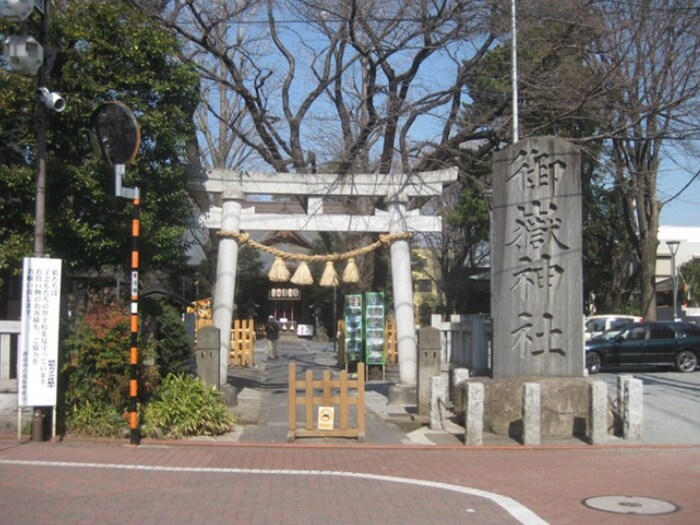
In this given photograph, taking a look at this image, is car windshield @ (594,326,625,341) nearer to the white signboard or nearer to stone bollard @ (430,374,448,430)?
stone bollard @ (430,374,448,430)

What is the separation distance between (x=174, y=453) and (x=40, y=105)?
530cm

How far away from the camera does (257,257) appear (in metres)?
44.8

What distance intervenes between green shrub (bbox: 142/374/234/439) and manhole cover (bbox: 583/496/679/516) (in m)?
6.29

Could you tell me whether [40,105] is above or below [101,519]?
above

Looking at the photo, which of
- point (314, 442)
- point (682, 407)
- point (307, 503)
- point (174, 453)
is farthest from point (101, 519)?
point (682, 407)

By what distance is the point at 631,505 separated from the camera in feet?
26.7

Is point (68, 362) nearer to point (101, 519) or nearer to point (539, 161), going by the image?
point (101, 519)

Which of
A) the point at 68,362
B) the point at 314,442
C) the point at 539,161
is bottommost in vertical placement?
the point at 314,442

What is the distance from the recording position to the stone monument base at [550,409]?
1261 cm

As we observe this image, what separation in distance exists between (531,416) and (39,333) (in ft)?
23.7

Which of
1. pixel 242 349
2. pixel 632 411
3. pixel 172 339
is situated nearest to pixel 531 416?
pixel 632 411

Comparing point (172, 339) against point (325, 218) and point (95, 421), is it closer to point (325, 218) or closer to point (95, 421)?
point (325, 218)

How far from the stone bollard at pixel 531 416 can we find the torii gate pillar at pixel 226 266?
21.7ft

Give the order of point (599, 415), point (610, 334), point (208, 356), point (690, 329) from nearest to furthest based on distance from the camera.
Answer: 1. point (599, 415)
2. point (208, 356)
3. point (690, 329)
4. point (610, 334)
